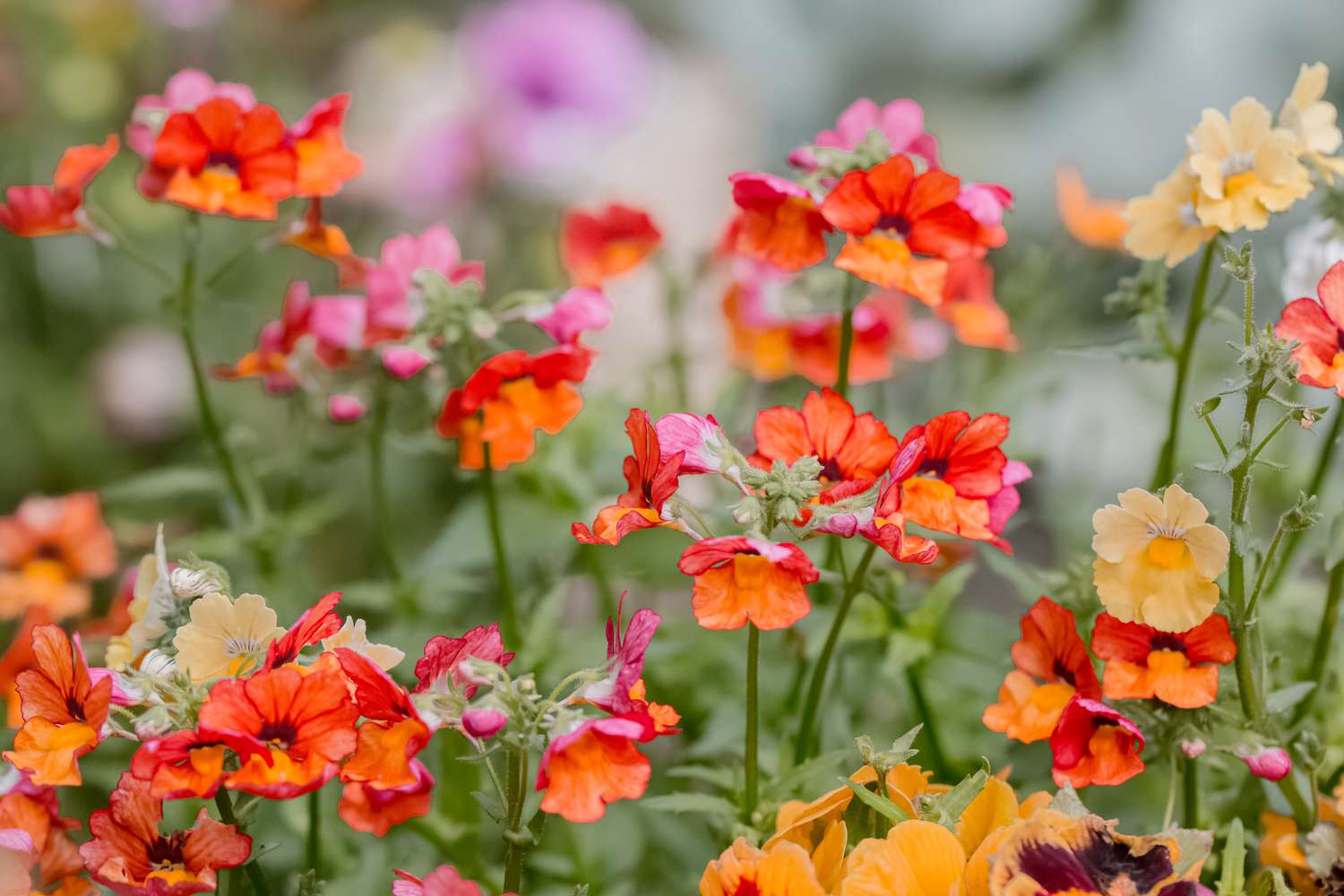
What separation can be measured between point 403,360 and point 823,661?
0.98 feet

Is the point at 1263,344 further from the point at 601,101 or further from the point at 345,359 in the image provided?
the point at 601,101

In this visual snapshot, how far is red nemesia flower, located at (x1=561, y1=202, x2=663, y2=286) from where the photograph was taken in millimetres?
1075

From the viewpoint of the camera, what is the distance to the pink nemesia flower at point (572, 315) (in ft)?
2.62

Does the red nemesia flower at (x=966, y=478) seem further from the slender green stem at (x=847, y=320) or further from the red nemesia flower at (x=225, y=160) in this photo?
the red nemesia flower at (x=225, y=160)

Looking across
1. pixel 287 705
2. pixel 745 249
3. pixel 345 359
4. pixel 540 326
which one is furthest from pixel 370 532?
pixel 287 705

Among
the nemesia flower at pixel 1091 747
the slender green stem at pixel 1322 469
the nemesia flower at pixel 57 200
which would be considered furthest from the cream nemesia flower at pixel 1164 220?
the nemesia flower at pixel 57 200

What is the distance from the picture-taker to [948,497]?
64cm

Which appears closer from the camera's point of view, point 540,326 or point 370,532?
point 540,326

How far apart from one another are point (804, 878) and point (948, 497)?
19 centimetres

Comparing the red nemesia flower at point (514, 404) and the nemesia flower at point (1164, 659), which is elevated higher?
the red nemesia flower at point (514, 404)

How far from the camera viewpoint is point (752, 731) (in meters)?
0.65

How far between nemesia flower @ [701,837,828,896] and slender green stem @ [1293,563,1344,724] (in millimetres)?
330

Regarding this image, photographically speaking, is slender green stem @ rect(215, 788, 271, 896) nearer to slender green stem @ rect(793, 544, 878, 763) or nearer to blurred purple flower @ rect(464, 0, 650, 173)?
slender green stem @ rect(793, 544, 878, 763)

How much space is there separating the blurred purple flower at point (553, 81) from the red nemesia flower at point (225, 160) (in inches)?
38.0
